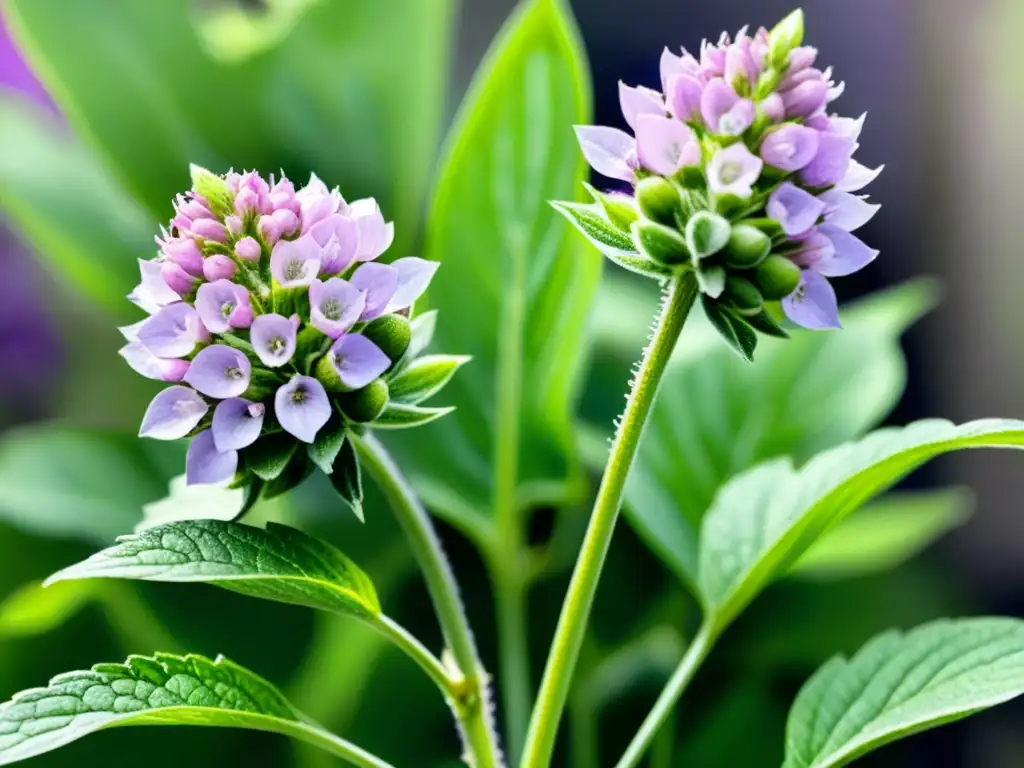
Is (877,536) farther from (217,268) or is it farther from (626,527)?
(217,268)

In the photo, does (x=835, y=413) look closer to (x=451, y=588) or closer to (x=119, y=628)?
(x=451, y=588)

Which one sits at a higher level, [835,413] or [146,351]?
[835,413]

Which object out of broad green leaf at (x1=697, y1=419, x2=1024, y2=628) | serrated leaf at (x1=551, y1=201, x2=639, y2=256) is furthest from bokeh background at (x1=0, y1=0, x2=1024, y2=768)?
serrated leaf at (x1=551, y1=201, x2=639, y2=256)

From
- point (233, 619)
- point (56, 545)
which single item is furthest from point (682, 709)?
point (56, 545)

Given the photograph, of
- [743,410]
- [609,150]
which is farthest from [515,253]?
[609,150]

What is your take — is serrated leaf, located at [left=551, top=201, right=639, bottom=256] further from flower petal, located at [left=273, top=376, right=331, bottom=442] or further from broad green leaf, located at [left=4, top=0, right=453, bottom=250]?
broad green leaf, located at [left=4, top=0, right=453, bottom=250]

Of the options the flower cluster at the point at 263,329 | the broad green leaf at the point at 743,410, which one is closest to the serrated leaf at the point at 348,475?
the flower cluster at the point at 263,329
